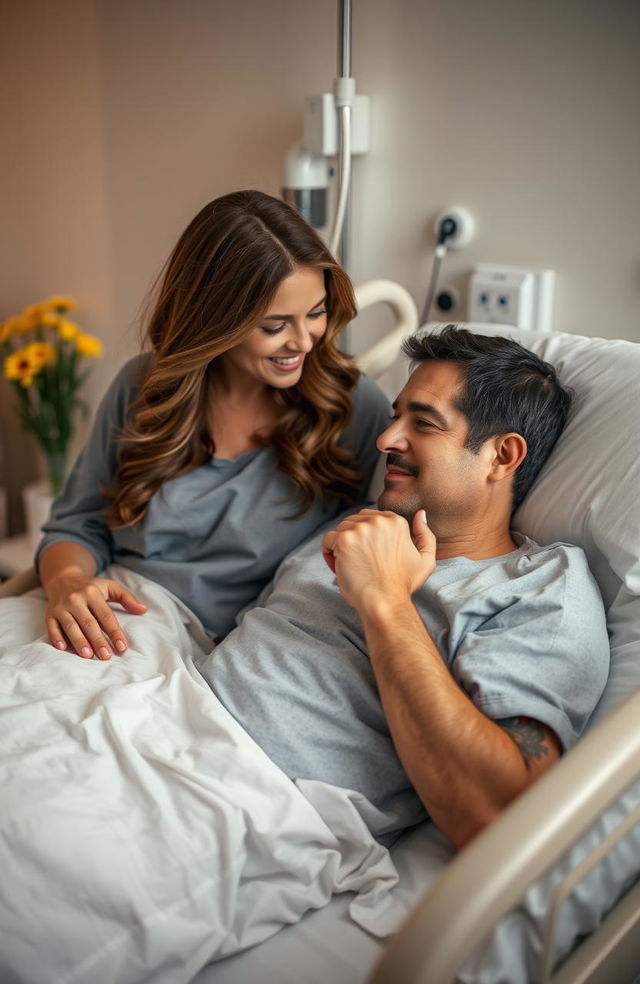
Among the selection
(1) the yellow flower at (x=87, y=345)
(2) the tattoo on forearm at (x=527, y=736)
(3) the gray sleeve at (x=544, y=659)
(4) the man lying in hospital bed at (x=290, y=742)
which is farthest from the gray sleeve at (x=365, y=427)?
(1) the yellow flower at (x=87, y=345)

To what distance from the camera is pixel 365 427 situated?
1.65 meters

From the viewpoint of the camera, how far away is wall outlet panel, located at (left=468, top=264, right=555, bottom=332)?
6.10 ft

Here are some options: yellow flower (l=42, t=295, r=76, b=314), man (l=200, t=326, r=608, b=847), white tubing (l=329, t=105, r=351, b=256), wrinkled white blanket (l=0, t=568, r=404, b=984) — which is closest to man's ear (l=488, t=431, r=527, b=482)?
man (l=200, t=326, r=608, b=847)

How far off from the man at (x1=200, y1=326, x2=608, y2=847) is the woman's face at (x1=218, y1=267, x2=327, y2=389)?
160 millimetres

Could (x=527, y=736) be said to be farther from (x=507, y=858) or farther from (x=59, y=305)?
(x=59, y=305)

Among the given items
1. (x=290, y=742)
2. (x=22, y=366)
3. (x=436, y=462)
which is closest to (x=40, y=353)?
(x=22, y=366)

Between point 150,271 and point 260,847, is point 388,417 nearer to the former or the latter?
point 260,847

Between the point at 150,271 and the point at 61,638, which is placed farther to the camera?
the point at 150,271

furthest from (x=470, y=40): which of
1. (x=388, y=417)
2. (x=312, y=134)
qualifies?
(x=388, y=417)

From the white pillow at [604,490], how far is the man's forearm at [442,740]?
0.22 metres

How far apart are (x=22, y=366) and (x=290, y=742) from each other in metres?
1.73

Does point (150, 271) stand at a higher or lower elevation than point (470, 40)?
lower

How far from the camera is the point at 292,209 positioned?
147 cm

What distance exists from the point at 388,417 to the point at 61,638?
670mm
